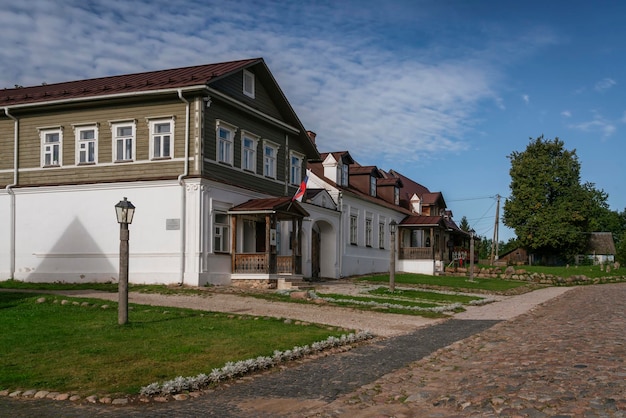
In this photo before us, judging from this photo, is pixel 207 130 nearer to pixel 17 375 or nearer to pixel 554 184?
pixel 17 375

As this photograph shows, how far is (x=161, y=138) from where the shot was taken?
2483cm

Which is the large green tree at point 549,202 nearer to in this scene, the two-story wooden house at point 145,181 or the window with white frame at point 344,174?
the window with white frame at point 344,174

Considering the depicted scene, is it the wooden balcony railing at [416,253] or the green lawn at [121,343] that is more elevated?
the wooden balcony railing at [416,253]

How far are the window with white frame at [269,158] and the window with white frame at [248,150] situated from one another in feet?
3.10

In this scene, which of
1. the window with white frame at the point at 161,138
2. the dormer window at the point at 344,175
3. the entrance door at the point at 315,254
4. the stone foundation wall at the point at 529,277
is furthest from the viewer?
the stone foundation wall at the point at 529,277

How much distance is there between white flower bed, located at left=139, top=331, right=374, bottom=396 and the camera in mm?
8242

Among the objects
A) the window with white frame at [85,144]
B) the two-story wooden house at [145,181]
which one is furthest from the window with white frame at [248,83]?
the window with white frame at [85,144]

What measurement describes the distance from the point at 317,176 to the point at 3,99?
1639cm

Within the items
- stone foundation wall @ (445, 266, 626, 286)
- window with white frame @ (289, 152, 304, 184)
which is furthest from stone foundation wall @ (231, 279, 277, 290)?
stone foundation wall @ (445, 266, 626, 286)

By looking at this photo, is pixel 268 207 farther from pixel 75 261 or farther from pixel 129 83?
pixel 75 261

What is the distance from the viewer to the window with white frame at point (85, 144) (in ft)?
84.4

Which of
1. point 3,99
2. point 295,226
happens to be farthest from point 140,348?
point 3,99

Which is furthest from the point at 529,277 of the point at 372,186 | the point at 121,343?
the point at 121,343

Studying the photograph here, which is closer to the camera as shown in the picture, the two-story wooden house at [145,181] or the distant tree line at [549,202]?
the two-story wooden house at [145,181]
